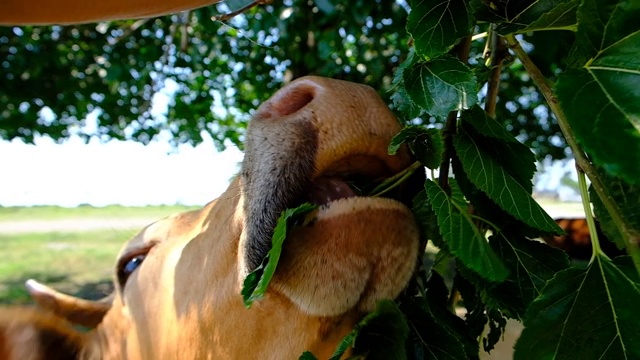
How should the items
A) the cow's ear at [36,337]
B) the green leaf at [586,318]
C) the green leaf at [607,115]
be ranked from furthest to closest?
the cow's ear at [36,337] → the green leaf at [586,318] → the green leaf at [607,115]

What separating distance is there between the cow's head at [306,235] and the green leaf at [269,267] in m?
0.07

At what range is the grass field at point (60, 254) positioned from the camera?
10.0 m

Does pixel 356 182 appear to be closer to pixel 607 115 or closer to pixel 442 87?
pixel 442 87

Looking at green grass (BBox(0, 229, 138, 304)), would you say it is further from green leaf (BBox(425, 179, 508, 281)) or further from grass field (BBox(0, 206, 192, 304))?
green leaf (BBox(425, 179, 508, 281))

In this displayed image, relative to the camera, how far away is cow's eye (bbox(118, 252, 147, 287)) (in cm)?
217

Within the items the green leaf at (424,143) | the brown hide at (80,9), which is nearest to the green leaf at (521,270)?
the green leaf at (424,143)

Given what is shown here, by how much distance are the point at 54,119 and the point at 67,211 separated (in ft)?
31.1

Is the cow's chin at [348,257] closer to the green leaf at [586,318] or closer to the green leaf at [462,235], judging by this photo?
the green leaf at [462,235]

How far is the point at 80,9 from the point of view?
1610 mm

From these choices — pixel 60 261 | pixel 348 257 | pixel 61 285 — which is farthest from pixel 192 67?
pixel 60 261

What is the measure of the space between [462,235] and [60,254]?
13714 mm

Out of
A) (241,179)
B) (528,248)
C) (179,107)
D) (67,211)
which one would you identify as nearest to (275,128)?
(241,179)

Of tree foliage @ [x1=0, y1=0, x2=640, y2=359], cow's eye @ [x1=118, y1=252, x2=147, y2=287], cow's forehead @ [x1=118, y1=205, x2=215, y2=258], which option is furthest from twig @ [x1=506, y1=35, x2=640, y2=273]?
cow's eye @ [x1=118, y1=252, x2=147, y2=287]

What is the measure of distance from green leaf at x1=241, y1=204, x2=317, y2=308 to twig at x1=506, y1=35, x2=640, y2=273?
1.56ft
